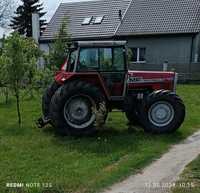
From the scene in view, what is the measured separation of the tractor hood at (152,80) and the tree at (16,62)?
8.35 feet

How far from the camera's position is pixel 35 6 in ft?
156

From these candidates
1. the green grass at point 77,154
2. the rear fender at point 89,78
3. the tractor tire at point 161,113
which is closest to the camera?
the green grass at point 77,154

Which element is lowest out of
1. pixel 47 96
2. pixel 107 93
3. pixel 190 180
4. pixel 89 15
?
pixel 190 180

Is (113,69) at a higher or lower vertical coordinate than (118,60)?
lower

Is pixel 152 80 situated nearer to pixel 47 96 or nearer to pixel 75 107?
pixel 75 107

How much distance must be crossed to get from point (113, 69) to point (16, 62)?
7.61ft

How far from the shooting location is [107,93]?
33.2 feet

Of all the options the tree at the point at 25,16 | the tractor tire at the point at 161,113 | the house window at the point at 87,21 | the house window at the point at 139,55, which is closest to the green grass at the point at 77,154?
the tractor tire at the point at 161,113

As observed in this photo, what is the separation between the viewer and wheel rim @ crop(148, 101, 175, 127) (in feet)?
33.3

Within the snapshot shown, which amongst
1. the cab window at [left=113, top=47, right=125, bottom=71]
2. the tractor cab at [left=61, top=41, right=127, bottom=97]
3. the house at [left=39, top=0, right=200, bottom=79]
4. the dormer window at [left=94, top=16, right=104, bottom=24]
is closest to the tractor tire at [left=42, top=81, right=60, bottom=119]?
the tractor cab at [left=61, top=41, right=127, bottom=97]

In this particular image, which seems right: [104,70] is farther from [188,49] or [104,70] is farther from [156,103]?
[188,49]

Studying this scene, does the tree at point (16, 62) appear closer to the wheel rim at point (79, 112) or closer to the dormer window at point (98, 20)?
the wheel rim at point (79, 112)

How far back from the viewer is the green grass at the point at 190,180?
607 cm

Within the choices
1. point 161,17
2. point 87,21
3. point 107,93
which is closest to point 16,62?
point 107,93
